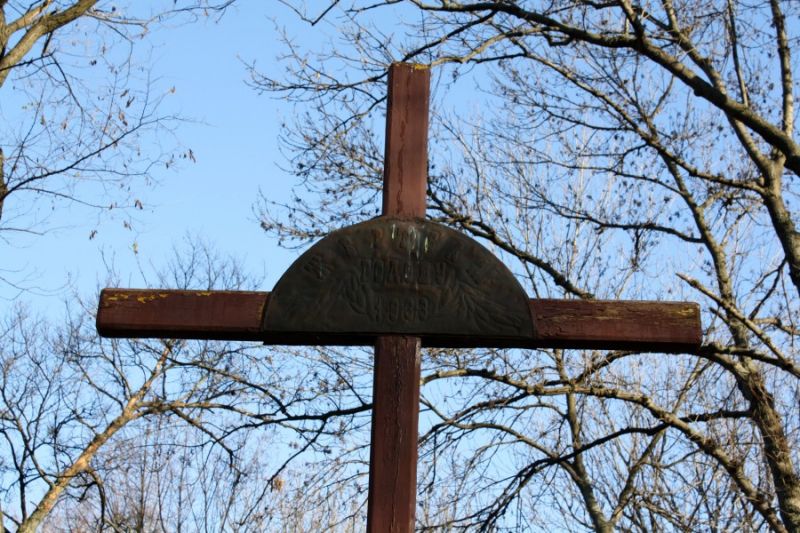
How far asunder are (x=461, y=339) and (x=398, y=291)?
24cm

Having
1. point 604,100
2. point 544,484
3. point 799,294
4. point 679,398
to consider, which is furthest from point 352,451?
point 604,100

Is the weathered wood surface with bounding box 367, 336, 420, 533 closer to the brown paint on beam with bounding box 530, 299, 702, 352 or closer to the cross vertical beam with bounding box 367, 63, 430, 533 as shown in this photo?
the cross vertical beam with bounding box 367, 63, 430, 533

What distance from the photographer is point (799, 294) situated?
971 cm

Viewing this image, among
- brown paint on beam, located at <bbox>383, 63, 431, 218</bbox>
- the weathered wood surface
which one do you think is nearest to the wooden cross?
the weathered wood surface

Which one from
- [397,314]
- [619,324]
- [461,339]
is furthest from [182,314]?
[619,324]

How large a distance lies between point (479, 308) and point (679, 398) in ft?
22.8

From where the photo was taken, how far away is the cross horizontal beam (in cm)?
349

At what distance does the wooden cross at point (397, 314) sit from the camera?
338cm

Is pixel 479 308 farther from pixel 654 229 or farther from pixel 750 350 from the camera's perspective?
pixel 654 229

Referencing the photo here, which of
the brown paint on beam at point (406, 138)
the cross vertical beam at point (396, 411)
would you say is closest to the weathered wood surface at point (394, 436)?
the cross vertical beam at point (396, 411)

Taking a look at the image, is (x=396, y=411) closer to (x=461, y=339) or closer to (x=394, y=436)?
(x=394, y=436)

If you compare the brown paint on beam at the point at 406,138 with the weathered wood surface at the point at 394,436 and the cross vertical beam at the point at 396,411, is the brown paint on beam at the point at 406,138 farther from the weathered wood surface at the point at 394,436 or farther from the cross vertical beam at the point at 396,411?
the weathered wood surface at the point at 394,436

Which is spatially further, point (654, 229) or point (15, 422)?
point (15, 422)

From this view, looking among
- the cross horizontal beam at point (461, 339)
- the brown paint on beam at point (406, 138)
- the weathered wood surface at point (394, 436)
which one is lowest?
the weathered wood surface at point (394, 436)
